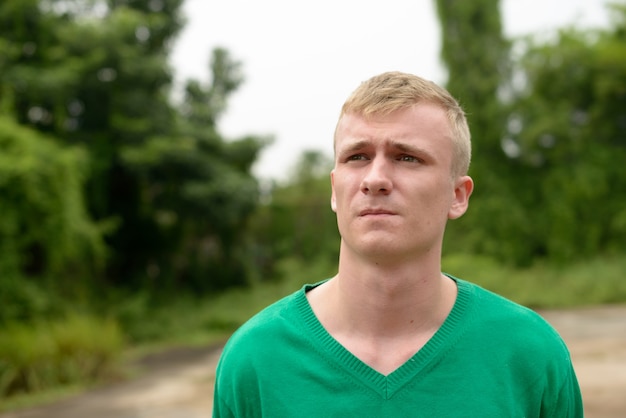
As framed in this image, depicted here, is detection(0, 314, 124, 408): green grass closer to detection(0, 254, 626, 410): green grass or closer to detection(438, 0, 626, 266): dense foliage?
detection(0, 254, 626, 410): green grass

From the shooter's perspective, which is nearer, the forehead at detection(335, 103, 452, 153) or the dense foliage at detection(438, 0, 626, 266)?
the forehead at detection(335, 103, 452, 153)

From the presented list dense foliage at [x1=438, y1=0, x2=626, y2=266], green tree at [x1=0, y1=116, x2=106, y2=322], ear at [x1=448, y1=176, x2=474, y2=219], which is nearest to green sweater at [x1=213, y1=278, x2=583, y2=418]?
ear at [x1=448, y1=176, x2=474, y2=219]

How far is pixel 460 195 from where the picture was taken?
1803mm

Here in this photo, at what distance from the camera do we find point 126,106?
14.7 metres

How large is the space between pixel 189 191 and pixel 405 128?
524 inches

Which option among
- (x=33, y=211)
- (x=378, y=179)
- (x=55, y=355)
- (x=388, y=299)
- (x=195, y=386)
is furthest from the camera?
(x=33, y=211)

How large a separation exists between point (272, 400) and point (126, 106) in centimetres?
1370

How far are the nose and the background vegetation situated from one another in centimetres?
919

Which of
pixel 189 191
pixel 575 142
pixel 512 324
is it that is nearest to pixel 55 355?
pixel 189 191

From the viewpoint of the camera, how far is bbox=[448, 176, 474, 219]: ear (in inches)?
69.7

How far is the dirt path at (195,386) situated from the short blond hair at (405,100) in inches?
219

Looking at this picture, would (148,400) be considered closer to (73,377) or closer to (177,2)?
(73,377)

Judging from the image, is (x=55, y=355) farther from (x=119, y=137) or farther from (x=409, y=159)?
(x=409, y=159)

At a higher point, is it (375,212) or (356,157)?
(356,157)
